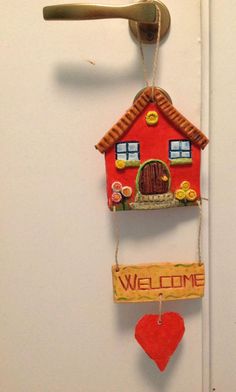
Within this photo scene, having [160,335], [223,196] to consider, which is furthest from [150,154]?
[160,335]

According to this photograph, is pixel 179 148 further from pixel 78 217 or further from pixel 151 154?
pixel 78 217

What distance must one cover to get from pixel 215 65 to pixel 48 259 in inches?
13.2

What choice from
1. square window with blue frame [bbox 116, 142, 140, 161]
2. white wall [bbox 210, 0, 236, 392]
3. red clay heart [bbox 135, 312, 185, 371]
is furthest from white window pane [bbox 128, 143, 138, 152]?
red clay heart [bbox 135, 312, 185, 371]

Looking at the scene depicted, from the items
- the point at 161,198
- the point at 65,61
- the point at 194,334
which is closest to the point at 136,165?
the point at 161,198

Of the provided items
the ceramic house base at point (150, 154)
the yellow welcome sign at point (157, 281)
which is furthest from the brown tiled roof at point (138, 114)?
the yellow welcome sign at point (157, 281)

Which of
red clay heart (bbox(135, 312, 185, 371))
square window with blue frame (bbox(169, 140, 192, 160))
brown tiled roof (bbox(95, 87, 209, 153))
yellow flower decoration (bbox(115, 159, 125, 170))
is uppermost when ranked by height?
brown tiled roof (bbox(95, 87, 209, 153))

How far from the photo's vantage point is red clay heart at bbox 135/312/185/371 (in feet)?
1.53

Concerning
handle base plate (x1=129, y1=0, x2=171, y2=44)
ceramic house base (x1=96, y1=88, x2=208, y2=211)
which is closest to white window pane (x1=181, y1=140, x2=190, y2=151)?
ceramic house base (x1=96, y1=88, x2=208, y2=211)

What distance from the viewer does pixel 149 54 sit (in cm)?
44

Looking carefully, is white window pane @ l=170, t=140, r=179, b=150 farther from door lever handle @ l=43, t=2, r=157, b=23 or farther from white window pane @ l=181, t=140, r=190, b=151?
door lever handle @ l=43, t=2, r=157, b=23

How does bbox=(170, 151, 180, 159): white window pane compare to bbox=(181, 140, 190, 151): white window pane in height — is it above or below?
below

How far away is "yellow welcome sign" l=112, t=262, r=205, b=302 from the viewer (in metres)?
0.45

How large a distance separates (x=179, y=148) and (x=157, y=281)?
174mm

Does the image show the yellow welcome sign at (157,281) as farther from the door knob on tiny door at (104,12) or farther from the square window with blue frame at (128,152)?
the door knob on tiny door at (104,12)
